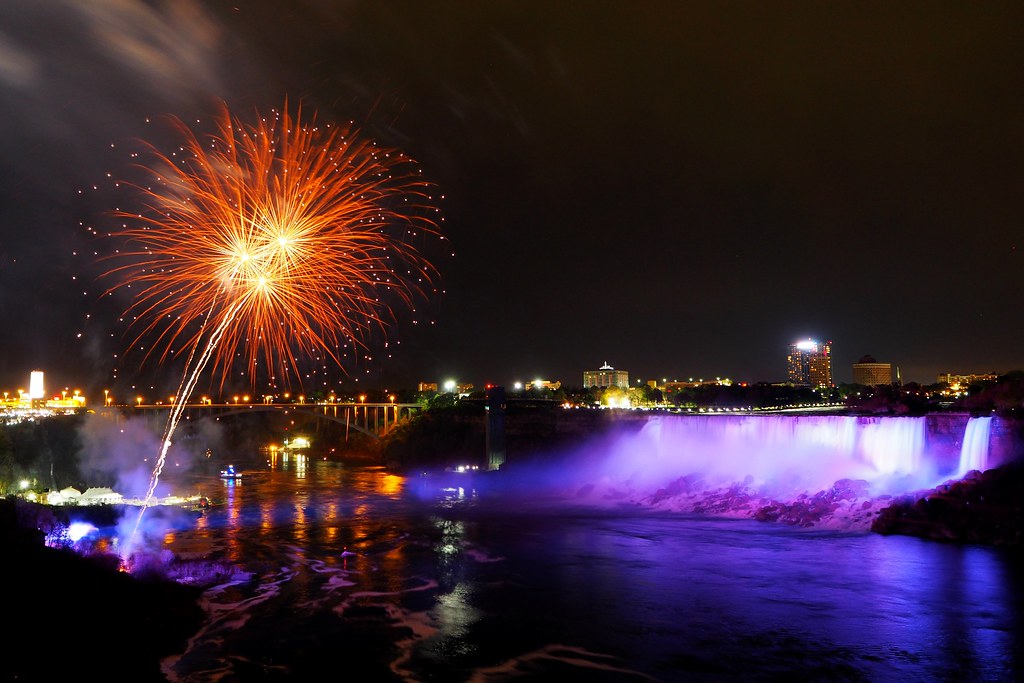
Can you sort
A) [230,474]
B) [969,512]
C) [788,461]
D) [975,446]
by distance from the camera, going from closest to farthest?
[969,512], [975,446], [788,461], [230,474]

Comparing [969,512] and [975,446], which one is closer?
[969,512]

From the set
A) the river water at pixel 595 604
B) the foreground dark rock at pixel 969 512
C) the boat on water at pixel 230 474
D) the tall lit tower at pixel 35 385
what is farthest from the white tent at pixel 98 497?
the tall lit tower at pixel 35 385

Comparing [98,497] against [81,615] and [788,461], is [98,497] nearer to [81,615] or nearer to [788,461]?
[81,615]

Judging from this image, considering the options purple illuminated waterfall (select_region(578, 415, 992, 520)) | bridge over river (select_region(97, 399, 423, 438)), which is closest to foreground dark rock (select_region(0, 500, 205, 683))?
purple illuminated waterfall (select_region(578, 415, 992, 520))

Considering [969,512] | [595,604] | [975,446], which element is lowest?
[595,604]

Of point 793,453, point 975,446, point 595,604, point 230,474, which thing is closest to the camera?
point 595,604

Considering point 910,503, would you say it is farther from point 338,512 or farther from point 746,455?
point 338,512

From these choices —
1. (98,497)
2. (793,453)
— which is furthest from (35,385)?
(793,453)
